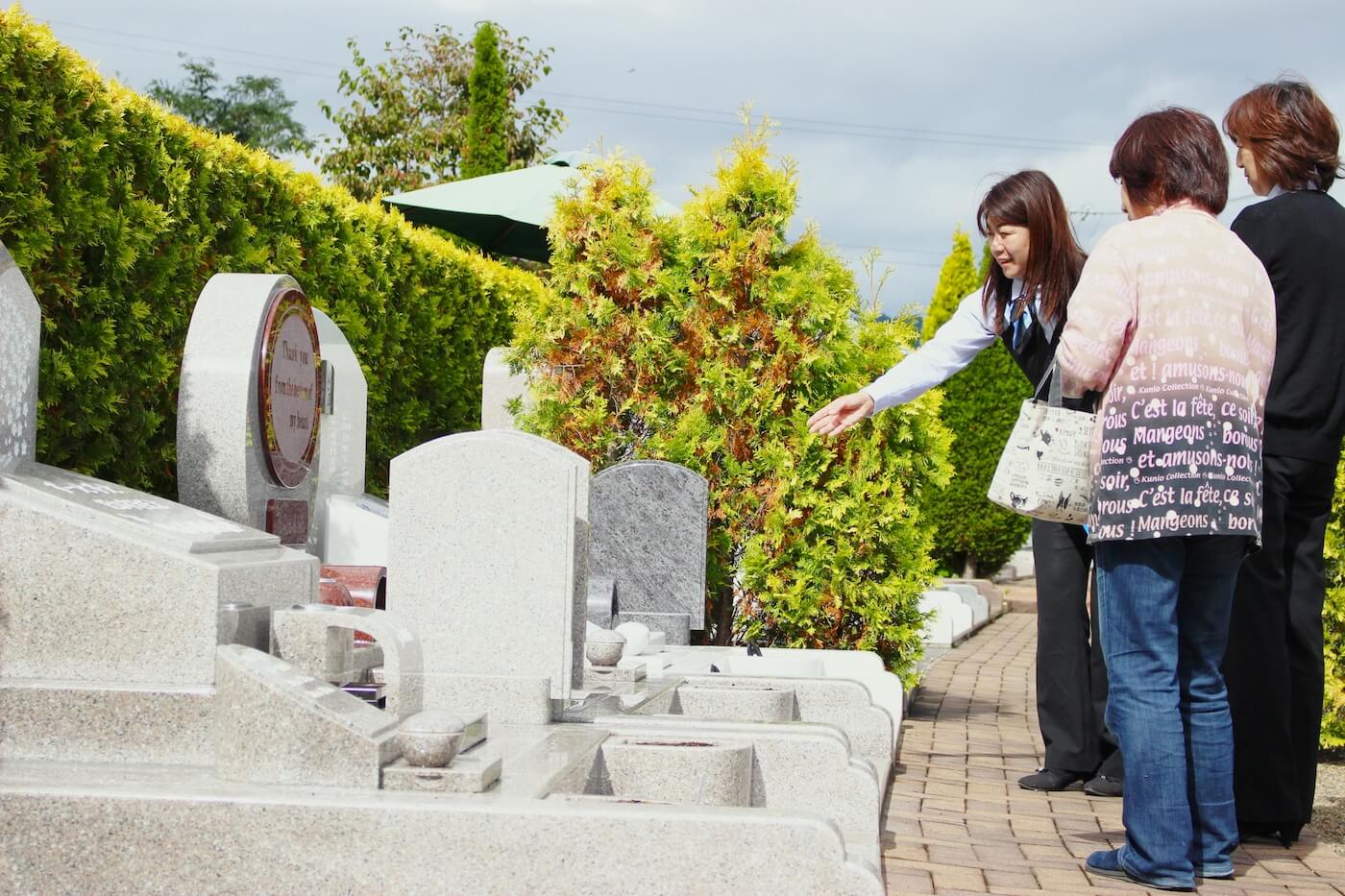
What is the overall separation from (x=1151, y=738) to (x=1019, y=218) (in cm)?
193

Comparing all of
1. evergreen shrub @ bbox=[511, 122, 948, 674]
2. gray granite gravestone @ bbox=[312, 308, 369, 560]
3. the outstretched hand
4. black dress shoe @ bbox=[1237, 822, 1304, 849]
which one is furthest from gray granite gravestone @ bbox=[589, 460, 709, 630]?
black dress shoe @ bbox=[1237, 822, 1304, 849]

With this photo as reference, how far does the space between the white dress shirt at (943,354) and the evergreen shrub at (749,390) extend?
1694 millimetres

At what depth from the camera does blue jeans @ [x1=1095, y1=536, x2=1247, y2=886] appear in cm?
315

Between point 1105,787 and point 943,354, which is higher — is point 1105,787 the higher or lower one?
the lower one

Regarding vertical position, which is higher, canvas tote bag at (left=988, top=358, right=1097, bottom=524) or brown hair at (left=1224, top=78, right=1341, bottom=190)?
brown hair at (left=1224, top=78, right=1341, bottom=190)

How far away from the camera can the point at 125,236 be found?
562cm

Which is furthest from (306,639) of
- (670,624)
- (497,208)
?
(497,208)

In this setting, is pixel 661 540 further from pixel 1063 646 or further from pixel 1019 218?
pixel 1019 218

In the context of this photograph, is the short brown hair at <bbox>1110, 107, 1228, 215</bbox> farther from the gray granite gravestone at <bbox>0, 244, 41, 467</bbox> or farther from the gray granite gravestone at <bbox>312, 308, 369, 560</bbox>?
the gray granite gravestone at <bbox>312, 308, 369, 560</bbox>

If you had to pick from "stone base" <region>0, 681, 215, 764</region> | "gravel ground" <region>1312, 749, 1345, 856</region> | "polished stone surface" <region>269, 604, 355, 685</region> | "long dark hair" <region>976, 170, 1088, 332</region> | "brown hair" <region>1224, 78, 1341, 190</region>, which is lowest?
"gravel ground" <region>1312, 749, 1345, 856</region>

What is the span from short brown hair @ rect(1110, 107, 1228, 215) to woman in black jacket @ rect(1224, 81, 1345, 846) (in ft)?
1.80

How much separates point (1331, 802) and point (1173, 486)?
94.8 inches

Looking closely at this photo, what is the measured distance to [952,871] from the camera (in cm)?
338

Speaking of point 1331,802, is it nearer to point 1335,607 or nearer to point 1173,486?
point 1335,607
